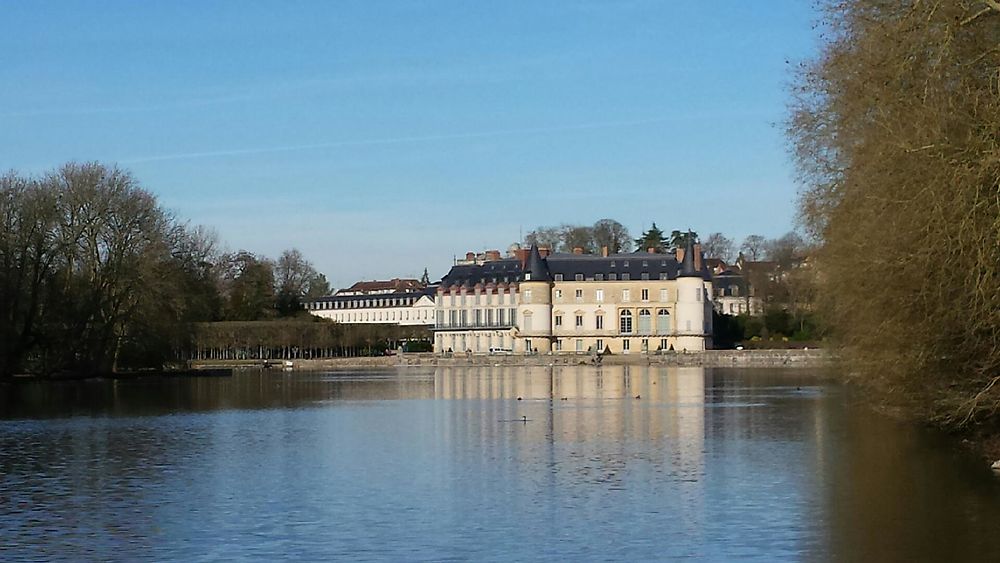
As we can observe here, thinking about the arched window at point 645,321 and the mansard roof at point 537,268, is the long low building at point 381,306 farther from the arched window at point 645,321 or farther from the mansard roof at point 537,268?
the arched window at point 645,321

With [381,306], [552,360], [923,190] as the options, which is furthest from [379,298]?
[923,190]

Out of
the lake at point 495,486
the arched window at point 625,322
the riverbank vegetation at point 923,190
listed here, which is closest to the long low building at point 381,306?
the arched window at point 625,322

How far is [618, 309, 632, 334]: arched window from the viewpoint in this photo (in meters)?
81.3

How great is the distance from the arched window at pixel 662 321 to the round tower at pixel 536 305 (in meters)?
6.77

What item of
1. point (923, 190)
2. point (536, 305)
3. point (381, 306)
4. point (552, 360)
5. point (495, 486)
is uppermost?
point (381, 306)

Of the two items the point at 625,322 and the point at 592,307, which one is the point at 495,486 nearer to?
the point at 592,307

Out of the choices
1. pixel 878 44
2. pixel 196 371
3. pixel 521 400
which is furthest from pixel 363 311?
pixel 878 44

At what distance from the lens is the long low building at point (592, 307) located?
259 ft

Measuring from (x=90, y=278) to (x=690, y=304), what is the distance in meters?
40.1

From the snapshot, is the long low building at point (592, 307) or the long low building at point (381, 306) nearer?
the long low building at point (592, 307)

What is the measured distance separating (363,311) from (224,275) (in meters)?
43.7

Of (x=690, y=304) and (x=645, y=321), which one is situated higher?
(x=690, y=304)

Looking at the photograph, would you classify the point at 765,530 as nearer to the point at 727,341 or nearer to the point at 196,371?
the point at 196,371

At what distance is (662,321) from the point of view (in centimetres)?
8025
